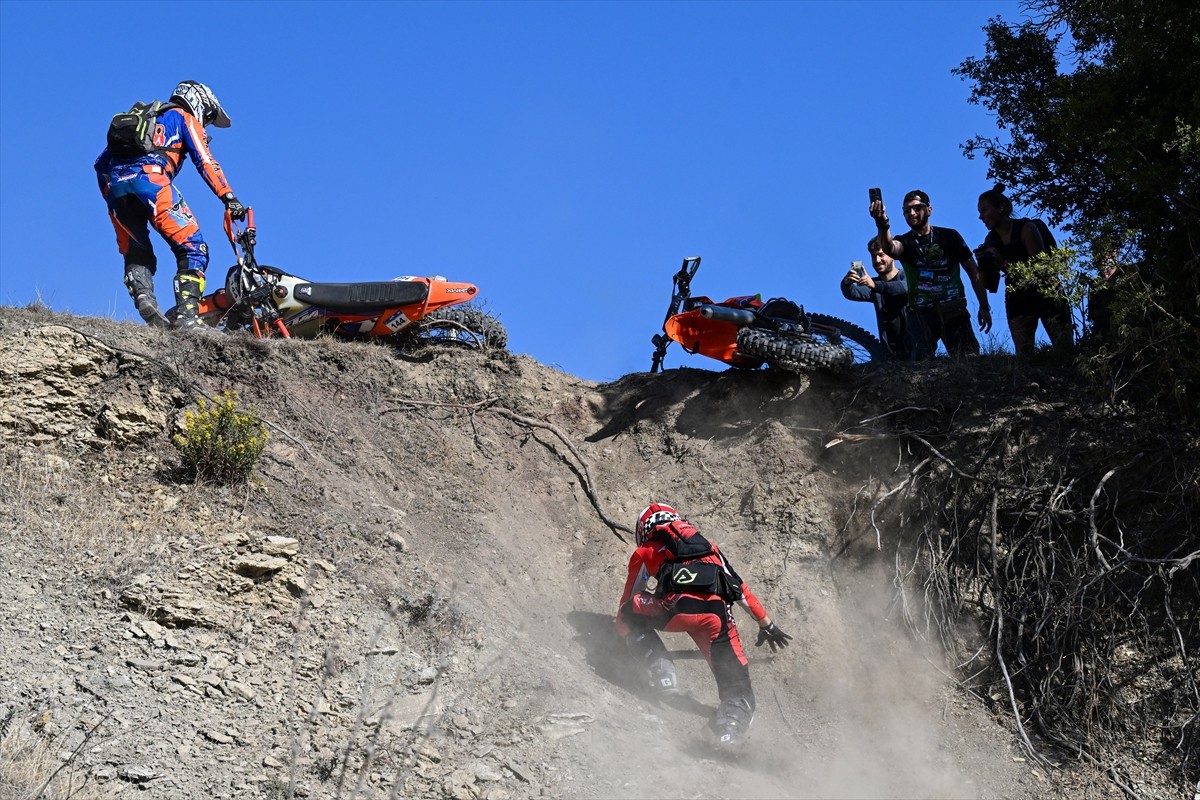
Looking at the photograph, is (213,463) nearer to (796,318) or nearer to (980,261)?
(796,318)

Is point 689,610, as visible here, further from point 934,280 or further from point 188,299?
point 188,299

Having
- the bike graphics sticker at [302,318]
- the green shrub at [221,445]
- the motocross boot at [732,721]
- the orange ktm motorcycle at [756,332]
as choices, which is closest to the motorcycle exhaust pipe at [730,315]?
the orange ktm motorcycle at [756,332]

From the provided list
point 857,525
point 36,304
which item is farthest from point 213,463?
point 857,525

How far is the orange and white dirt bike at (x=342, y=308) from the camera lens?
476 inches

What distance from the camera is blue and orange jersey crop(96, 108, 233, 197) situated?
38.5 ft

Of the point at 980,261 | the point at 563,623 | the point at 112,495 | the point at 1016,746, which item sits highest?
the point at 980,261

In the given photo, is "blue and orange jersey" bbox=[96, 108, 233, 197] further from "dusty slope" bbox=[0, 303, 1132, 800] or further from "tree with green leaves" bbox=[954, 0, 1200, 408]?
"tree with green leaves" bbox=[954, 0, 1200, 408]

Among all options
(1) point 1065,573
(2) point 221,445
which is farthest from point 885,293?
(2) point 221,445

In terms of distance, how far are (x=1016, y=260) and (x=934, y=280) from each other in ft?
2.51

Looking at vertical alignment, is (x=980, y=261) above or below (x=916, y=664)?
above

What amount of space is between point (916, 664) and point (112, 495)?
6296 millimetres

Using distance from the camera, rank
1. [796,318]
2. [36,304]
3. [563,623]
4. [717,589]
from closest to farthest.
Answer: [717,589] < [563,623] < [36,304] < [796,318]

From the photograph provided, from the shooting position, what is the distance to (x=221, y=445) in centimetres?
980

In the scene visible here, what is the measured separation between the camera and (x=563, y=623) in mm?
10172
